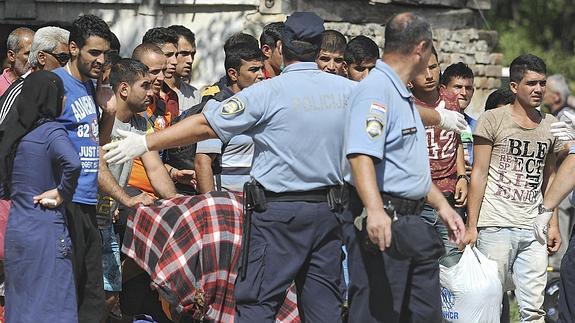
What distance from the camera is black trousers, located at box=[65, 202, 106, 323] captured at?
22.9ft

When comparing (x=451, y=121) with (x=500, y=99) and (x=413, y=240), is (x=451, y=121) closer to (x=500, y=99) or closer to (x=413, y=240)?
(x=413, y=240)

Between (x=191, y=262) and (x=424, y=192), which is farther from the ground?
(x=424, y=192)

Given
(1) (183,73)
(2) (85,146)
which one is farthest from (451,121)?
(1) (183,73)

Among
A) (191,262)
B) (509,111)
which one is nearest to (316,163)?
(191,262)

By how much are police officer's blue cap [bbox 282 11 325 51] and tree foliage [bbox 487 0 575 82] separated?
692 inches

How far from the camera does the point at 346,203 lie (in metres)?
6.25

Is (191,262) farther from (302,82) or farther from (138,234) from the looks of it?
(302,82)

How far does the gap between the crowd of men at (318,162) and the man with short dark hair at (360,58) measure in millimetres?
11

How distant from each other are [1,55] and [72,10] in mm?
1195

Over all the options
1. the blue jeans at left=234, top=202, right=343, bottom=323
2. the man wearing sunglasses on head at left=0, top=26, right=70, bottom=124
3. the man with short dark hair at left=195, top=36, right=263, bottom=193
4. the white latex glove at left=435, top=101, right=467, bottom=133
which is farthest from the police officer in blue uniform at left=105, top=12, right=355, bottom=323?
the man wearing sunglasses on head at left=0, top=26, right=70, bottom=124

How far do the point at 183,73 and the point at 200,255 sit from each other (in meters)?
2.29

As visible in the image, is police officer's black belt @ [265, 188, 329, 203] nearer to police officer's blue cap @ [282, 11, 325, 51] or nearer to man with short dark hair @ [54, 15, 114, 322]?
police officer's blue cap @ [282, 11, 325, 51]

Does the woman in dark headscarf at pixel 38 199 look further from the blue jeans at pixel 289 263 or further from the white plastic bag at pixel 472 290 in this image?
the white plastic bag at pixel 472 290

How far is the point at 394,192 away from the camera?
20.0 ft
